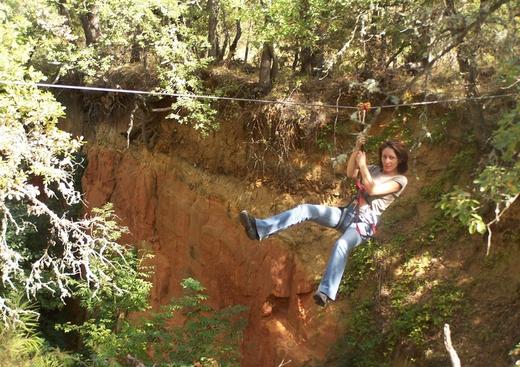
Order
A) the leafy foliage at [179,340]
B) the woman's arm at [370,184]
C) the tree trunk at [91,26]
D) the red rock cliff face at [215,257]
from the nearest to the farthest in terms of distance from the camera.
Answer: the woman's arm at [370,184] → the leafy foliage at [179,340] → the red rock cliff face at [215,257] → the tree trunk at [91,26]

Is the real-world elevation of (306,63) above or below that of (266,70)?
above

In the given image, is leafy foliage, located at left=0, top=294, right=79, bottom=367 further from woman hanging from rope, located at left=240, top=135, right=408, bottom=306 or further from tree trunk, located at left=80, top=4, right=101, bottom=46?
tree trunk, located at left=80, top=4, right=101, bottom=46

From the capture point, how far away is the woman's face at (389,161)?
20.3 feet

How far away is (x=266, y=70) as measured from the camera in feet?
36.0

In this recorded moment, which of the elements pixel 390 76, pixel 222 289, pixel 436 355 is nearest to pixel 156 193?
pixel 222 289

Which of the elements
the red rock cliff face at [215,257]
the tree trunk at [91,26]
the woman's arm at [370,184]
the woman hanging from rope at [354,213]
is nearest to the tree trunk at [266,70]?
the red rock cliff face at [215,257]

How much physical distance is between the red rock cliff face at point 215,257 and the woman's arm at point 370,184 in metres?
4.16

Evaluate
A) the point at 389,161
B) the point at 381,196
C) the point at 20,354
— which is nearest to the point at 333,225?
the point at 381,196

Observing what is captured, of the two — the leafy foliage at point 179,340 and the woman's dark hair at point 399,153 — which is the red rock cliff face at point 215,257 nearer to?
the leafy foliage at point 179,340

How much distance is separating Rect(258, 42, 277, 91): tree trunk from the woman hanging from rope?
16.3 feet

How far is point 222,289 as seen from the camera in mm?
11453

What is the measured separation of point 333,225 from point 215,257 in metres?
5.65

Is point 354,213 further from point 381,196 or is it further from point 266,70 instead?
point 266,70

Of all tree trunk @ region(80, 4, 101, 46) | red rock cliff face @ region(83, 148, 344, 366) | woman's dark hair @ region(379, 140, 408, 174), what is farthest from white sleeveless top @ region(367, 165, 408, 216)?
tree trunk @ region(80, 4, 101, 46)
